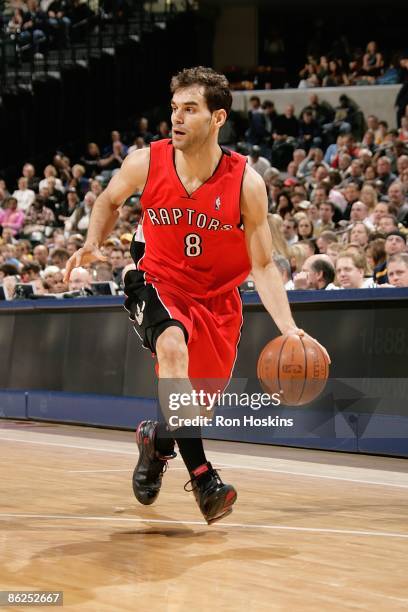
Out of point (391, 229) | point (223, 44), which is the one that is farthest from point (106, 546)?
point (223, 44)

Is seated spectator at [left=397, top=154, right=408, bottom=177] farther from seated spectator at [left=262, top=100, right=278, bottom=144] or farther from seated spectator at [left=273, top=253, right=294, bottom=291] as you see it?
seated spectator at [left=262, top=100, right=278, bottom=144]

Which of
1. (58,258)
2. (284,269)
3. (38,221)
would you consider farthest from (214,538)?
(38,221)

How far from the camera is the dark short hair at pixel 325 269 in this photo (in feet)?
30.5

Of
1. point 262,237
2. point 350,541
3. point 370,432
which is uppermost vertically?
point 262,237

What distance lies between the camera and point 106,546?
4680mm

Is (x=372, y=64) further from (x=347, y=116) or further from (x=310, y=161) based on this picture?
(x=310, y=161)

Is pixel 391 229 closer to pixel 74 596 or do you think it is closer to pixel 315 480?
pixel 315 480

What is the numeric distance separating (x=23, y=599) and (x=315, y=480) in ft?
11.9

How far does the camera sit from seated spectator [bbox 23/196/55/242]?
61.1 feet

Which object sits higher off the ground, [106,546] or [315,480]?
[106,546]

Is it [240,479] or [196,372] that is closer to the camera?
[196,372]

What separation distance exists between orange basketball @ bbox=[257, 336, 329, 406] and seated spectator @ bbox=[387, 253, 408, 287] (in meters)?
3.38

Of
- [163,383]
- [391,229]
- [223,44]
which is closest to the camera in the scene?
[163,383]

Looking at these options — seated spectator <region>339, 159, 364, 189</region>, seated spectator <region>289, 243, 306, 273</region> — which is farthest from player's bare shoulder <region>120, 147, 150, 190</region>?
seated spectator <region>339, 159, 364, 189</region>
